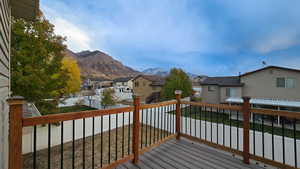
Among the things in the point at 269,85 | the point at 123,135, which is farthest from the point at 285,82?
the point at 123,135

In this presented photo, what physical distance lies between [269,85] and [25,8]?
15.9 metres

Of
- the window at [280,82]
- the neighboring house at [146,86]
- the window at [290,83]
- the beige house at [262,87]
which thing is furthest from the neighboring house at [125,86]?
the window at [290,83]

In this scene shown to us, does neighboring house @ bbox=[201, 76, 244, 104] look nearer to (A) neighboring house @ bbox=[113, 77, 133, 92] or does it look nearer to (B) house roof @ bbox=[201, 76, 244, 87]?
(B) house roof @ bbox=[201, 76, 244, 87]

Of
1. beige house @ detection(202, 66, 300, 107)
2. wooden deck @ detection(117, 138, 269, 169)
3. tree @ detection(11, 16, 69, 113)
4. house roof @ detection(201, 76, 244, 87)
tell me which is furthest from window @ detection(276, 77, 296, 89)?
tree @ detection(11, 16, 69, 113)

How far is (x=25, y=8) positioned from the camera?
10.0 ft

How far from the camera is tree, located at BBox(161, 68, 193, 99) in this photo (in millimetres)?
14348

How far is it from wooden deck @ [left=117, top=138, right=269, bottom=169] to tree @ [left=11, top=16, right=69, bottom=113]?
5243mm

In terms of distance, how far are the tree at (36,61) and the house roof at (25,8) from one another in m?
1.84

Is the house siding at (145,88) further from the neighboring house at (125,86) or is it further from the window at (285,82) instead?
the window at (285,82)

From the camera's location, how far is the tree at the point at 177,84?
1435 centimetres

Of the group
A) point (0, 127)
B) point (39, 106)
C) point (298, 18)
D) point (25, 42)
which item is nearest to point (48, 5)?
point (25, 42)

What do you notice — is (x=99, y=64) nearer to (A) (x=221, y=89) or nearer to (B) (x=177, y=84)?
(B) (x=177, y=84)

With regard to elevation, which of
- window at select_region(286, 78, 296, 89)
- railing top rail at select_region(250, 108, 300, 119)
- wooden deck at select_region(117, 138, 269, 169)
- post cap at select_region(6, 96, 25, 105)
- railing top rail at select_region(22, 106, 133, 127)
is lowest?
wooden deck at select_region(117, 138, 269, 169)

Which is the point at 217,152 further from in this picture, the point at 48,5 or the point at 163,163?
the point at 48,5
